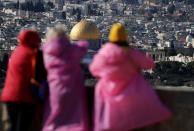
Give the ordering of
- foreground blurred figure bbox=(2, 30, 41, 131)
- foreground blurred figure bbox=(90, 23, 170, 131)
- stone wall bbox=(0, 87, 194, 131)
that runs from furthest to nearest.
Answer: stone wall bbox=(0, 87, 194, 131), foreground blurred figure bbox=(2, 30, 41, 131), foreground blurred figure bbox=(90, 23, 170, 131)

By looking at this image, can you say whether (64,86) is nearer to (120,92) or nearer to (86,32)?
(120,92)

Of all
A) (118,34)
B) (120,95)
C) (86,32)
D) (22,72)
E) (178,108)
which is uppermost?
(118,34)

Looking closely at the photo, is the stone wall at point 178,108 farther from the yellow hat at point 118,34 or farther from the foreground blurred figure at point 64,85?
the foreground blurred figure at point 64,85

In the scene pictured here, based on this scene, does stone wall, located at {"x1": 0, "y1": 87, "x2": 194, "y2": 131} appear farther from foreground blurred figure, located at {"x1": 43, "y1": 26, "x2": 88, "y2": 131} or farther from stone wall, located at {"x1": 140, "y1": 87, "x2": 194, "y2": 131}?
foreground blurred figure, located at {"x1": 43, "y1": 26, "x2": 88, "y2": 131}

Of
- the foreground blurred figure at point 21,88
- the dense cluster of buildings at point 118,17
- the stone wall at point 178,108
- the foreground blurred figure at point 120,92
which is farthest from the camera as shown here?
the dense cluster of buildings at point 118,17

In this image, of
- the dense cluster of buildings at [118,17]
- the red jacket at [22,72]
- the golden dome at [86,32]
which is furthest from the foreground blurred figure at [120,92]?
the dense cluster of buildings at [118,17]

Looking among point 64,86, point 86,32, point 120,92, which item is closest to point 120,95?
point 120,92

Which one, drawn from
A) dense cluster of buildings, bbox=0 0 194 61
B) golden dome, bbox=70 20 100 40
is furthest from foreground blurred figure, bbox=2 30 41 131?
dense cluster of buildings, bbox=0 0 194 61
